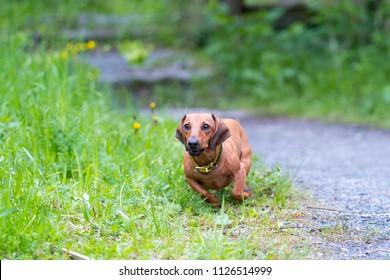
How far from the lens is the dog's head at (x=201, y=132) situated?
12.4 feet

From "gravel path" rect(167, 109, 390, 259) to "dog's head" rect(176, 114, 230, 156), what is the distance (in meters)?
0.73

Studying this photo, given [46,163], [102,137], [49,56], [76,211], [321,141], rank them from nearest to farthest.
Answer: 1. [76,211]
2. [46,163]
3. [102,137]
4. [49,56]
5. [321,141]

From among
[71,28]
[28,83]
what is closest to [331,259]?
[28,83]

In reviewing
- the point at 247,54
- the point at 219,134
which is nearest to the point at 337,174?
the point at 219,134

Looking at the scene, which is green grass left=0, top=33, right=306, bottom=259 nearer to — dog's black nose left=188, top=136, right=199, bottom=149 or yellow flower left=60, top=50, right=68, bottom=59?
yellow flower left=60, top=50, right=68, bottom=59

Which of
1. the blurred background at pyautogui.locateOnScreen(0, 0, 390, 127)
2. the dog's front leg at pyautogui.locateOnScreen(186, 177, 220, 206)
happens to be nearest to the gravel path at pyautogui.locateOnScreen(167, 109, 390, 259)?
the dog's front leg at pyautogui.locateOnScreen(186, 177, 220, 206)

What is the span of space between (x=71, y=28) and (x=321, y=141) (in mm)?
5411

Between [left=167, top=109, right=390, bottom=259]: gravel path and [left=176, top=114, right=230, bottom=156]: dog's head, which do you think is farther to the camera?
[left=176, top=114, right=230, bottom=156]: dog's head

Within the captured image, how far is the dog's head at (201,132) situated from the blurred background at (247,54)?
176 inches

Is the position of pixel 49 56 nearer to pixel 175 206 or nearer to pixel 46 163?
pixel 46 163

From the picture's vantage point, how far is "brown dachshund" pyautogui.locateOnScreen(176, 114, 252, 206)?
3.82 m

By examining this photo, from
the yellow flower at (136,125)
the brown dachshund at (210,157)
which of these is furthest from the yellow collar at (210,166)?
the yellow flower at (136,125)

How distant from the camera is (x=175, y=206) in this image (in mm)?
3957

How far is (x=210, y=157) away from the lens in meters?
3.98
